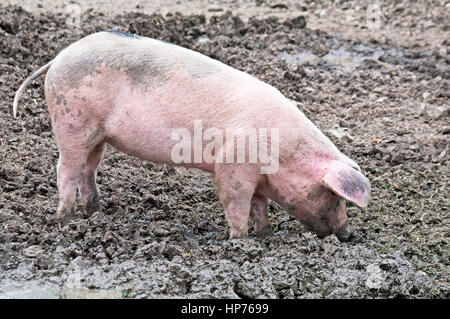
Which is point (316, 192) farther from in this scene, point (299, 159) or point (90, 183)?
point (90, 183)

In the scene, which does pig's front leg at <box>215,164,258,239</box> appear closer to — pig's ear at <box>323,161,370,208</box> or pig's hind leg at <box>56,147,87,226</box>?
pig's ear at <box>323,161,370,208</box>

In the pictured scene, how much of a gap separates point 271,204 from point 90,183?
1378mm

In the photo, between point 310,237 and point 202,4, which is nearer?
point 310,237

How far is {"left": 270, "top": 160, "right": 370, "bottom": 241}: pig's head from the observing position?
182 inches

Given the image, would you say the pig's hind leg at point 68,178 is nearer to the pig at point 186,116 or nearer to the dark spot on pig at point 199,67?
the pig at point 186,116

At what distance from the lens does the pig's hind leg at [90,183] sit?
5.40 metres

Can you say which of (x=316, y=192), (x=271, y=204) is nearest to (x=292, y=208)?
(x=316, y=192)

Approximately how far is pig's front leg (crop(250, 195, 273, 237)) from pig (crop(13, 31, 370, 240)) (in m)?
0.19

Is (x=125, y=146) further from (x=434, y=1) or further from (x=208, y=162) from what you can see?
(x=434, y=1)

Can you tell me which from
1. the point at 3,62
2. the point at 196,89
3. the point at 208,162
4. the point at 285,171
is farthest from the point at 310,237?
the point at 3,62

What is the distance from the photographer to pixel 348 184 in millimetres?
4641

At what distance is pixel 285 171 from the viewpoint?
4.85 meters

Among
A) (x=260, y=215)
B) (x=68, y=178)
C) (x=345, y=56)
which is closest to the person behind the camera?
(x=68, y=178)
